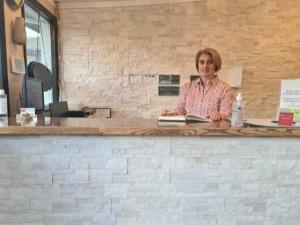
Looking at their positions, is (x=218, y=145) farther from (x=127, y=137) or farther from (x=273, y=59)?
(x=273, y=59)

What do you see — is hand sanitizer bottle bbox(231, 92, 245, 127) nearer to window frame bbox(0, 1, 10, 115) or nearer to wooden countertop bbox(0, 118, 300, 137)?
wooden countertop bbox(0, 118, 300, 137)

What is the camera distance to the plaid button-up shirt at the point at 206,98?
193 cm

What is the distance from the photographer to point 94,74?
407 centimetres

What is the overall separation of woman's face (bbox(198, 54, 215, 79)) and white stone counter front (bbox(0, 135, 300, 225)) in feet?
3.09

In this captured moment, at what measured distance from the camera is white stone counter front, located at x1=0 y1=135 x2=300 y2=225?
4.02 feet

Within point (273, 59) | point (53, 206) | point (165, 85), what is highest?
point (273, 59)

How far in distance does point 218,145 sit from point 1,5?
2049mm

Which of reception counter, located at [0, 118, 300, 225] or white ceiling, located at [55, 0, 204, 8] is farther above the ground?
white ceiling, located at [55, 0, 204, 8]

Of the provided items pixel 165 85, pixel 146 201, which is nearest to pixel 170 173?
pixel 146 201

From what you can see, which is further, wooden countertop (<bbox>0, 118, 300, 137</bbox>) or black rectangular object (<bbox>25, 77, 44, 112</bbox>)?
black rectangular object (<bbox>25, 77, 44, 112</bbox>)

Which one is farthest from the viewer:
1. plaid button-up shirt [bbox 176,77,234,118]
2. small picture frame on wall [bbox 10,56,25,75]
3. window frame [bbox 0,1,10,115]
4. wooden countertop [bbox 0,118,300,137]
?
small picture frame on wall [bbox 10,56,25,75]

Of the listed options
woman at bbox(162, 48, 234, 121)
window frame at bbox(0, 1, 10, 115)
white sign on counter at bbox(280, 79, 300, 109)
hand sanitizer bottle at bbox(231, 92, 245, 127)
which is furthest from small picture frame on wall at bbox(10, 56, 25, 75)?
white sign on counter at bbox(280, 79, 300, 109)

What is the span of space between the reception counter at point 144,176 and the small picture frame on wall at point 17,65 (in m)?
1.31

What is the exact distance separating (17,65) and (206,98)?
1669 millimetres
